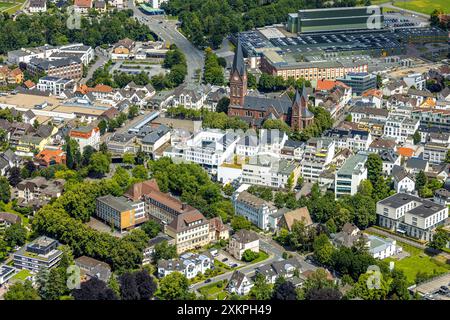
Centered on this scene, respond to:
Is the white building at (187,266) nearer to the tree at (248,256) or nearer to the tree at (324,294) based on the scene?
the tree at (248,256)

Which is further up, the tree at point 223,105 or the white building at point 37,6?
the white building at point 37,6

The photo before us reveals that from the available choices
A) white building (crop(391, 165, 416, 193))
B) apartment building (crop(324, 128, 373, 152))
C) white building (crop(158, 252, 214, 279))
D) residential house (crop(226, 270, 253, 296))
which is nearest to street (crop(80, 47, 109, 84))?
apartment building (crop(324, 128, 373, 152))

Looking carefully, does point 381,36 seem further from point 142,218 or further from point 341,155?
point 142,218

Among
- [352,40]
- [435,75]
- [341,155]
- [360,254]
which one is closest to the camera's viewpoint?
[360,254]

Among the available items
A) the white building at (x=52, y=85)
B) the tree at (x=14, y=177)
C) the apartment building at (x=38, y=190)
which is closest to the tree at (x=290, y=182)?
the apartment building at (x=38, y=190)

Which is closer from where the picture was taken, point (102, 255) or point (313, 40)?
point (102, 255)
